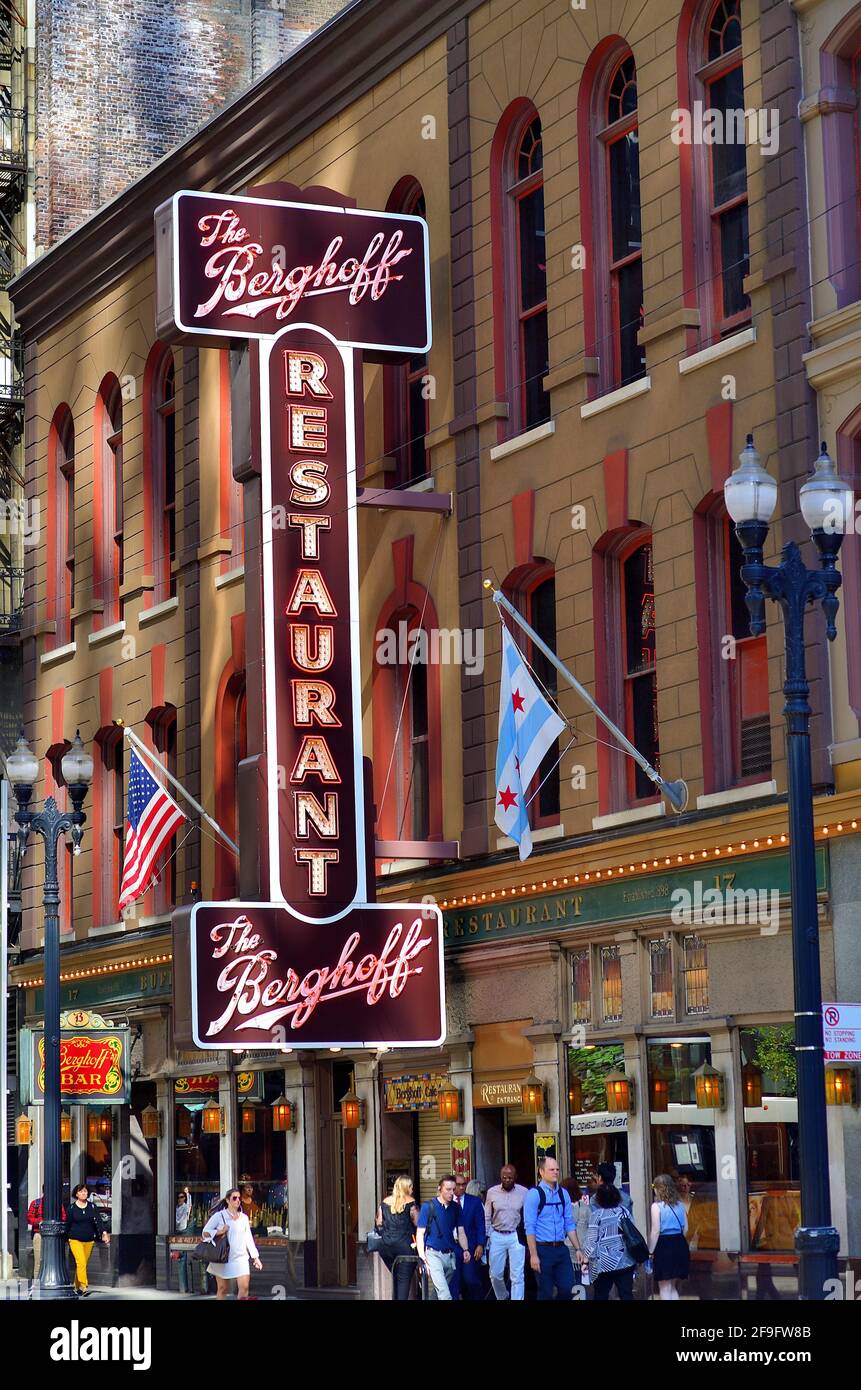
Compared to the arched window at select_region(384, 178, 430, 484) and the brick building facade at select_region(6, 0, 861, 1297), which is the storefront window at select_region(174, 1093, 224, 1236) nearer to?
the brick building facade at select_region(6, 0, 861, 1297)

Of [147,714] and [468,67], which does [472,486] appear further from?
[147,714]

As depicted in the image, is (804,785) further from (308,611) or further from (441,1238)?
(308,611)

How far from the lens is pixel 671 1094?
21.6 meters

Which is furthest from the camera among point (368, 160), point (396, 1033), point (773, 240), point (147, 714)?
point (147, 714)

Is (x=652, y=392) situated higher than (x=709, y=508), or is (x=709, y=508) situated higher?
(x=652, y=392)

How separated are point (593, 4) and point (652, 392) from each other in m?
4.88

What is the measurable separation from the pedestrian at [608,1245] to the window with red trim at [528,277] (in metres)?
10.2

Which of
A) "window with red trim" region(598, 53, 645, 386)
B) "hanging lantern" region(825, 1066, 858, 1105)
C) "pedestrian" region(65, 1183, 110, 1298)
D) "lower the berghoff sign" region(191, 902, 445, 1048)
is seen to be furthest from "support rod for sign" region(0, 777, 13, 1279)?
"hanging lantern" region(825, 1066, 858, 1105)

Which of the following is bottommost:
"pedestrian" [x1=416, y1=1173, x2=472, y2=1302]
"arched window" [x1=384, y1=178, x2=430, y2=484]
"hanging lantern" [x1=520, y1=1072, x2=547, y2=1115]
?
"pedestrian" [x1=416, y1=1173, x2=472, y2=1302]

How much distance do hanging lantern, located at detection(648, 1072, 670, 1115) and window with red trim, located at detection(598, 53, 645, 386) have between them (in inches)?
301

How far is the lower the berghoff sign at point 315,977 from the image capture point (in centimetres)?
2439

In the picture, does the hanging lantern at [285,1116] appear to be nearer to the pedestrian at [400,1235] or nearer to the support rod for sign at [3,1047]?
the pedestrian at [400,1235]

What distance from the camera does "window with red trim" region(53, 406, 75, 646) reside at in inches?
1515

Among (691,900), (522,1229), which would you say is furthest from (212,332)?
(522,1229)
